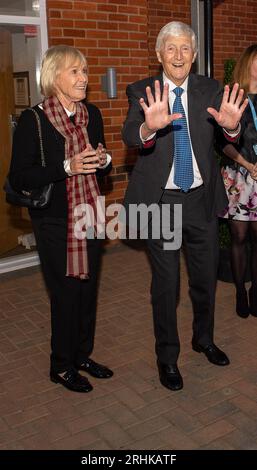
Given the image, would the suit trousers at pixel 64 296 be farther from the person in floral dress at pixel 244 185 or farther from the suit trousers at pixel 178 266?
the person in floral dress at pixel 244 185

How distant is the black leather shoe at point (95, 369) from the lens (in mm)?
3643

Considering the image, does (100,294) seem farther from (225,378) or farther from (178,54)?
(178,54)

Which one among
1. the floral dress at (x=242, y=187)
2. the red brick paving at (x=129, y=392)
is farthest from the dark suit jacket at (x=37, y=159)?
the floral dress at (x=242, y=187)

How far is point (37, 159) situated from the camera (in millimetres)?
3086

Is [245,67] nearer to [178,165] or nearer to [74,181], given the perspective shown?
[178,165]

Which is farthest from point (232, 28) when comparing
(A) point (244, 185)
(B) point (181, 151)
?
(B) point (181, 151)

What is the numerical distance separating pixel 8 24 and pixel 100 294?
10.3ft

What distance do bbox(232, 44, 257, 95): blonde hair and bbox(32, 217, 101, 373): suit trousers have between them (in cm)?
179

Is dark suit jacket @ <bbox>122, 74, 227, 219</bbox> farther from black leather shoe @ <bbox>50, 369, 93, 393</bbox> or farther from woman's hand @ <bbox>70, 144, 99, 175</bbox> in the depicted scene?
black leather shoe @ <bbox>50, 369, 93, 393</bbox>

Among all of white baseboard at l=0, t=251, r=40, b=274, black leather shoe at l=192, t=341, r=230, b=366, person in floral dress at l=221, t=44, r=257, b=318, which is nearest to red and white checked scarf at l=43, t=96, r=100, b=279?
black leather shoe at l=192, t=341, r=230, b=366

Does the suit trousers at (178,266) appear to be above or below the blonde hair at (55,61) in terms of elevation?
below

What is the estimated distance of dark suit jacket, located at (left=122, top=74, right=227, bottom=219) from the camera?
3176 mm

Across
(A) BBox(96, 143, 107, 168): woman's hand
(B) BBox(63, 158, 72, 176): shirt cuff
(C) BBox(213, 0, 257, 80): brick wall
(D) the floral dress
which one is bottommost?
(D) the floral dress

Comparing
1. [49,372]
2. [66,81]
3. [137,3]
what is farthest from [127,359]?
[137,3]
